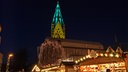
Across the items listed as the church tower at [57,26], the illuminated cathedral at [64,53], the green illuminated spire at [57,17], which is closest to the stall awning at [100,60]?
the illuminated cathedral at [64,53]

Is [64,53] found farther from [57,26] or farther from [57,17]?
[57,17]

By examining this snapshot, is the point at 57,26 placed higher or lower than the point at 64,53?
higher

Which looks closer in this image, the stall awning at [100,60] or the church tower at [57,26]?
the stall awning at [100,60]

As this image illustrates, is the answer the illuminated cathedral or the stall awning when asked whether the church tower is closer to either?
the illuminated cathedral

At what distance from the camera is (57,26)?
6969cm

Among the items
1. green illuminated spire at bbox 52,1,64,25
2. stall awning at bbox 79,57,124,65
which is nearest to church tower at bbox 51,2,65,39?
green illuminated spire at bbox 52,1,64,25

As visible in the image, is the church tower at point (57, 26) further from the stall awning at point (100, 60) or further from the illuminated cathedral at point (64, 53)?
the stall awning at point (100, 60)

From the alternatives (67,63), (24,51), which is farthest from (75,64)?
(24,51)

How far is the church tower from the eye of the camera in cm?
6750

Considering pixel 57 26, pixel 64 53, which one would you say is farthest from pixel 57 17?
pixel 64 53

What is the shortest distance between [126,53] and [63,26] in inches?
2277

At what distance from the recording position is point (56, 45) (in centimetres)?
4059

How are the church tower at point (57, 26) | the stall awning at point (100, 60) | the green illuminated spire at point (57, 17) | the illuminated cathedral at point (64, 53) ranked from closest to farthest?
the stall awning at point (100, 60) → the illuminated cathedral at point (64, 53) → the church tower at point (57, 26) → the green illuminated spire at point (57, 17)

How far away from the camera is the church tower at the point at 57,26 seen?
67.5 meters
